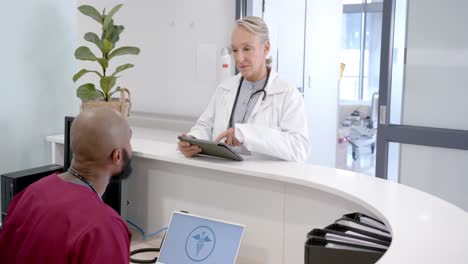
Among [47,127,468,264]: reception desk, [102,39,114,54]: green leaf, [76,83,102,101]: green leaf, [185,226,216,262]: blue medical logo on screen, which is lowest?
[185,226,216,262]: blue medical logo on screen

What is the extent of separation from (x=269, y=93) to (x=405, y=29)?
1398 millimetres

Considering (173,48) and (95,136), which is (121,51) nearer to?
(173,48)

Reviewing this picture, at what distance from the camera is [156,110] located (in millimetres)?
4113

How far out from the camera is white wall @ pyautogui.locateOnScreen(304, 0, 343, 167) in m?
4.12

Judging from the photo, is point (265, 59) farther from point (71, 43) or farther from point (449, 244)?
point (449, 244)

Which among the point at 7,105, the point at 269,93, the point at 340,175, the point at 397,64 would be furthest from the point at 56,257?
the point at 397,64

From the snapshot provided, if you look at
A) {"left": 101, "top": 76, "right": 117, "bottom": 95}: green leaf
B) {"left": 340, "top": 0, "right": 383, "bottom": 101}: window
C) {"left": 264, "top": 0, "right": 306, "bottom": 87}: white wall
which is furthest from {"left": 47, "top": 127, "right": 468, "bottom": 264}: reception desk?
{"left": 340, "top": 0, "right": 383, "bottom": 101}: window

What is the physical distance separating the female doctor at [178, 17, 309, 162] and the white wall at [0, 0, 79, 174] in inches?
34.2

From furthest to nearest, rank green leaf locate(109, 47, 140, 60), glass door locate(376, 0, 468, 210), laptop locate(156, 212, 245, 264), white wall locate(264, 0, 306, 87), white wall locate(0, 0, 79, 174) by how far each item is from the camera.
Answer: white wall locate(264, 0, 306, 87) < glass door locate(376, 0, 468, 210) < green leaf locate(109, 47, 140, 60) < white wall locate(0, 0, 79, 174) < laptop locate(156, 212, 245, 264)

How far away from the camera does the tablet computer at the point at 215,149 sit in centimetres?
181

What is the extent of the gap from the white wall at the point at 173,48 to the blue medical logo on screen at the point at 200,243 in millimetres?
2095

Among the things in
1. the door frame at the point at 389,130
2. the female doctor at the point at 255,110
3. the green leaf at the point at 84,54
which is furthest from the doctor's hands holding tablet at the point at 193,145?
the door frame at the point at 389,130

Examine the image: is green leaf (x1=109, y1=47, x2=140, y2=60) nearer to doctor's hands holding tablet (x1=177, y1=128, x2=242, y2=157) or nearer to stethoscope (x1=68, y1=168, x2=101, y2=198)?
doctor's hands holding tablet (x1=177, y1=128, x2=242, y2=157)

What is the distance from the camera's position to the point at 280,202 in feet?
5.69
